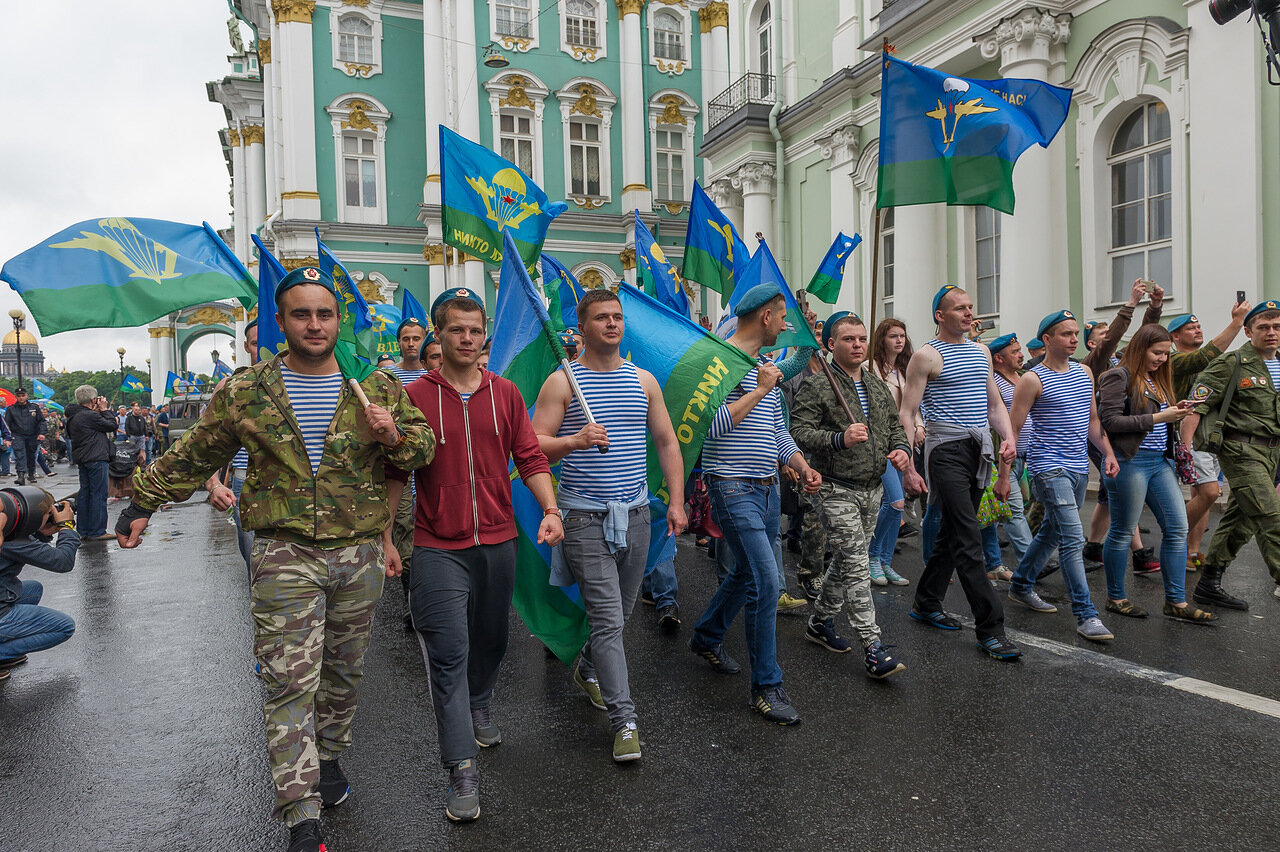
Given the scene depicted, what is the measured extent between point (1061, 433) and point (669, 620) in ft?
9.26

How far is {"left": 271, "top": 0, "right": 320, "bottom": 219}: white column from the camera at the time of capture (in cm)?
2983

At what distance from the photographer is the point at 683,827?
3.31 metres

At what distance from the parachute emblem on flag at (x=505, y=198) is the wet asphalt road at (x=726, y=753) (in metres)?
3.28

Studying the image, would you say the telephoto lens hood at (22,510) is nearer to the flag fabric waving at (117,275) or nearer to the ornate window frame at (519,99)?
the flag fabric waving at (117,275)

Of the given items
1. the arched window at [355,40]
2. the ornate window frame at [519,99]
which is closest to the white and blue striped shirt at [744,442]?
the ornate window frame at [519,99]

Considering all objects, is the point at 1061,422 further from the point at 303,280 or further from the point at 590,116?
the point at 590,116

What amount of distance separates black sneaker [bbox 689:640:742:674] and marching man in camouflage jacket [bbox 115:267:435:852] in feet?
7.50

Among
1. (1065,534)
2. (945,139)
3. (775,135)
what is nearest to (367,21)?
(775,135)

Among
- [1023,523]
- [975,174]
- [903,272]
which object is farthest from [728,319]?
[903,272]

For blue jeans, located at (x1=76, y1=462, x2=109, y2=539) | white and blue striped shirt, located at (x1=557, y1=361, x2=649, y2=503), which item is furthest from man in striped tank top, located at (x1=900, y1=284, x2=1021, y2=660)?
blue jeans, located at (x1=76, y1=462, x2=109, y2=539)

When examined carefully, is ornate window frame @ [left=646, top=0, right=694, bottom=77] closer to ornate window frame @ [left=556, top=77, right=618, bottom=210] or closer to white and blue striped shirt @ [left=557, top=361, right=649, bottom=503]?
ornate window frame @ [left=556, top=77, right=618, bottom=210]

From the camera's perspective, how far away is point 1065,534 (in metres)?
5.67

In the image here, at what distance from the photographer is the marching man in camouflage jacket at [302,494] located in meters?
3.20

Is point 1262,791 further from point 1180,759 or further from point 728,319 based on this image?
point 728,319
